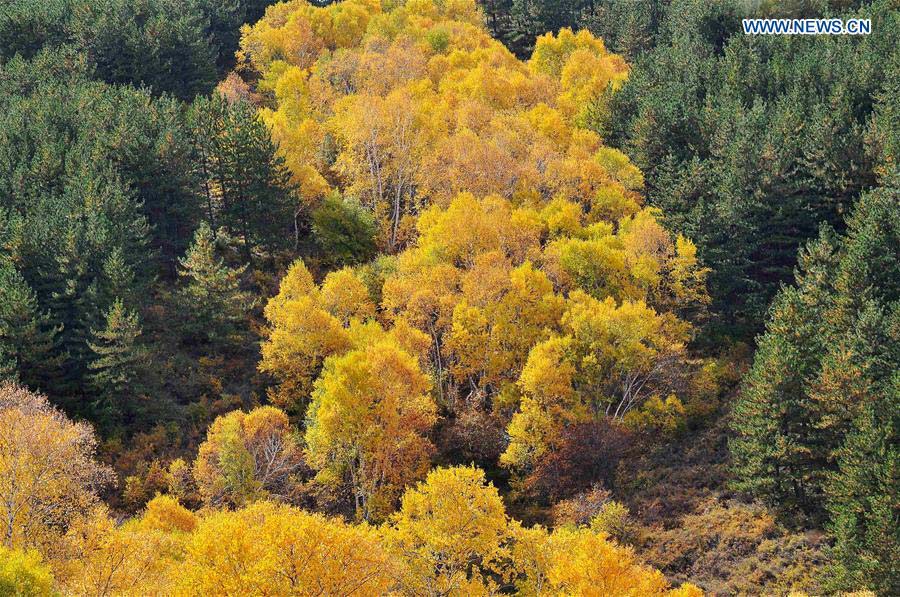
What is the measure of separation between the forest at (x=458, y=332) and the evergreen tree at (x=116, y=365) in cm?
31

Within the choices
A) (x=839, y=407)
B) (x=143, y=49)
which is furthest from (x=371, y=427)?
(x=143, y=49)

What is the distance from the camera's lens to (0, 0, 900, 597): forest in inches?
2232

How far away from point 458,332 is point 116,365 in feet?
84.5

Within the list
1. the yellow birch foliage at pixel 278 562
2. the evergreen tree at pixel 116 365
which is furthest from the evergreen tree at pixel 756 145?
the yellow birch foliage at pixel 278 562

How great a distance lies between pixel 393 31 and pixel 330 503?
286 ft

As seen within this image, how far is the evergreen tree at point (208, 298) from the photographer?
81.8 metres

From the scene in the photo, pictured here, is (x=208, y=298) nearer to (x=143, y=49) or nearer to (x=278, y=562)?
(x=278, y=562)

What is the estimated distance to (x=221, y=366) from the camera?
83500mm

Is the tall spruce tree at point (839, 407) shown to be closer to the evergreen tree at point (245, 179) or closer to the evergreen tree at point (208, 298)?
the evergreen tree at point (208, 298)

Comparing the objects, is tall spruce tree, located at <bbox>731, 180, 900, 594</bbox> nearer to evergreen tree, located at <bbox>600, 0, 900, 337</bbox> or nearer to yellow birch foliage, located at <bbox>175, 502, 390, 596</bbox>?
evergreen tree, located at <bbox>600, 0, 900, 337</bbox>

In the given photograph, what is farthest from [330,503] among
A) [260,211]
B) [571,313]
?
[260,211]

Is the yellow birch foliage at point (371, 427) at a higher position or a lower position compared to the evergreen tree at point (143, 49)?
lower

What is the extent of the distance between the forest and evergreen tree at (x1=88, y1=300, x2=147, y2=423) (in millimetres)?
307

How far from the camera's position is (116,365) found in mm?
74312
